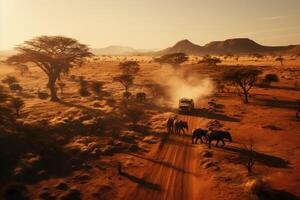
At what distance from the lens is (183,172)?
20828mm

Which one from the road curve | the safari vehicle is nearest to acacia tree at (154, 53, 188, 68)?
the safari vehicle

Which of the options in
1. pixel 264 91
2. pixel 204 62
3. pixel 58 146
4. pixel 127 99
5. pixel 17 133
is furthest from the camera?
pixel 204 62

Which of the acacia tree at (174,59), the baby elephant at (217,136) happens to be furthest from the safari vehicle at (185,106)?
the acacia tree at (174,59)

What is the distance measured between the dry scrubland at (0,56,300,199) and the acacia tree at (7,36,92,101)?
8.46 metres

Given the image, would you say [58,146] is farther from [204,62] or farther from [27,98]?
[204,62]

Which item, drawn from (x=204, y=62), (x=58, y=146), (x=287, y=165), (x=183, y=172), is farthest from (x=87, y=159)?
(x=204, y=62)

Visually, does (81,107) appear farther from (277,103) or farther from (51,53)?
(277,103)

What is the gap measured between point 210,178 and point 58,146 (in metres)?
14.0

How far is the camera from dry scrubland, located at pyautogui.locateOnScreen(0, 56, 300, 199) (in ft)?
60.4

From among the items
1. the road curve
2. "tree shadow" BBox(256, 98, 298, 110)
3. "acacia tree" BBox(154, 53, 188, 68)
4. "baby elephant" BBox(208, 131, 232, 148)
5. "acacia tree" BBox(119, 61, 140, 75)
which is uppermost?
"acacia tree" BBox(154, 53, 188, 68)

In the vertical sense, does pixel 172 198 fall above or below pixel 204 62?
below

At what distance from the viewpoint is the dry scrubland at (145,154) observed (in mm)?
18422

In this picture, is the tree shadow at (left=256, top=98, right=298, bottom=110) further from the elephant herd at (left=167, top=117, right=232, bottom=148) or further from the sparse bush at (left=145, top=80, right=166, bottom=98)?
the elephant herd at (left=167, top=117, right=232, bottom=148)

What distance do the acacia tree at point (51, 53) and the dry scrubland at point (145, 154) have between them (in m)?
8.46
